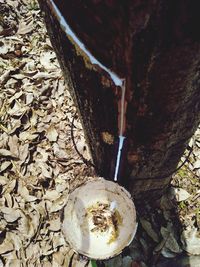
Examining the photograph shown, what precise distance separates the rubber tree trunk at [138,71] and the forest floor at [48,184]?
488mm

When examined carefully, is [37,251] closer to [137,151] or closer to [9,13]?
[137,151]

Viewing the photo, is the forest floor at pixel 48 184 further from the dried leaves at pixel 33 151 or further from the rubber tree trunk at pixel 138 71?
the rubber tree trunk at pixel 138 71

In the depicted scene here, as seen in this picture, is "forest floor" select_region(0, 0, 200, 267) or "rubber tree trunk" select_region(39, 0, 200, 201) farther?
"forest floor" select_region(0, 0, 200, 267)

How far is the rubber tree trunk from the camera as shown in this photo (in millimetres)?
803

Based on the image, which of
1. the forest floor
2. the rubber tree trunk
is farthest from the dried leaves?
the rubber tree trunk

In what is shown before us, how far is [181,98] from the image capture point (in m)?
1.12

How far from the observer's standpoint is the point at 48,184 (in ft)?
7.48

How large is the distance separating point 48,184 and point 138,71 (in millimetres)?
1481

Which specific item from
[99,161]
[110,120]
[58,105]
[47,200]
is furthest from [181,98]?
[58,105]

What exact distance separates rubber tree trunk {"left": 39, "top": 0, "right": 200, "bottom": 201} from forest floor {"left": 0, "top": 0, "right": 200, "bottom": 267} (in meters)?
0.49

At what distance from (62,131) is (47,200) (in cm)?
52

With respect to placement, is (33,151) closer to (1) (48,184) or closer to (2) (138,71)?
(1) (48,184)

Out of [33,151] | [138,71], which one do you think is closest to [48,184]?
[33,151]

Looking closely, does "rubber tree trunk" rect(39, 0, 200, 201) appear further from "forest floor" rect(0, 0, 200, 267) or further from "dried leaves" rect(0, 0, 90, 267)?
"dried leaves" rect(0, 0, 90, 267)
